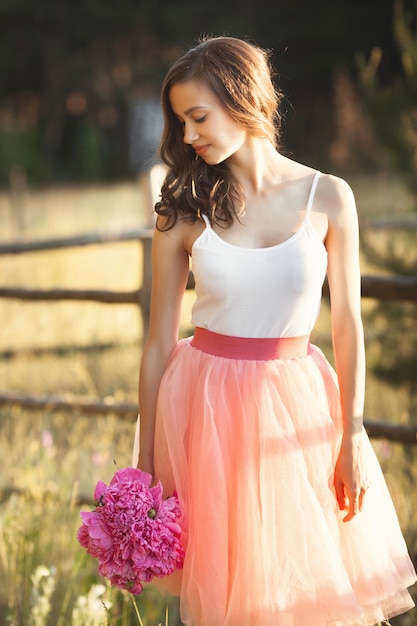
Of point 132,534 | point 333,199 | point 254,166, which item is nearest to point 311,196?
point 333,199

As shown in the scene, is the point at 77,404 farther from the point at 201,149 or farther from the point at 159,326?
the point at 201,149

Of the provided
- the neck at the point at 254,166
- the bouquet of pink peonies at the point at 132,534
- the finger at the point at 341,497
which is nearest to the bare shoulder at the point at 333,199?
the neck at the point at 254,166

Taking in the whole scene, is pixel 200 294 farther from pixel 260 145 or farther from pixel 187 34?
pixel 187 34

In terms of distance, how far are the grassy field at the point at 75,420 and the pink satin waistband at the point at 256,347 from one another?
1.21ft

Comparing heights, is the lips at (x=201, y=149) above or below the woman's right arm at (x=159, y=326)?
above

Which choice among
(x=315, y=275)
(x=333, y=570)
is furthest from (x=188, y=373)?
(x=333, y=570)

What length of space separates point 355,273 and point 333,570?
0.61 meters

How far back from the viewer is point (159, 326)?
1.91 metres

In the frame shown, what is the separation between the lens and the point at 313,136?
17.8 m

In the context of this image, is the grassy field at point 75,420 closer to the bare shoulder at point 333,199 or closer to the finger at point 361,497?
the finger at point 361,497

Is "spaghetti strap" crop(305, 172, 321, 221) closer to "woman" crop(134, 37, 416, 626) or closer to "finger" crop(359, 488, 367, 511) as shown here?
"woman" crop(134, 37, 416, 626)

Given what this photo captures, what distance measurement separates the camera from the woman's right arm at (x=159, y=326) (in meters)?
1.89

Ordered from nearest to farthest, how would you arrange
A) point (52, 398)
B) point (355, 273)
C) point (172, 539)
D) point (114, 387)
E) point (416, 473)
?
1. point (172, 539)
2. point (355, 273)
3. point (416, 473)
4. point (52, 398)
5. point (114, 387)

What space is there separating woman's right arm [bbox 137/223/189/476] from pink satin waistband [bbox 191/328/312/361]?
0.38 ft
